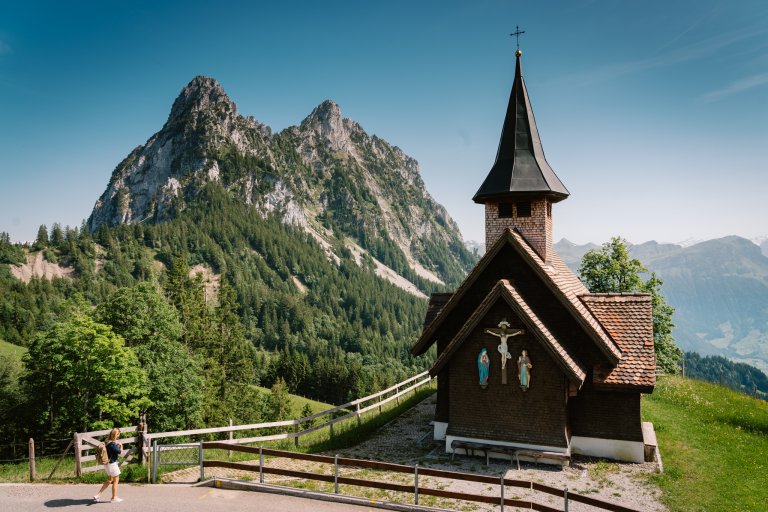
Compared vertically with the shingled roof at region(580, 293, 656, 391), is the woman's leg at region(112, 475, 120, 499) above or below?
below

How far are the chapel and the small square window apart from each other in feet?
1.47

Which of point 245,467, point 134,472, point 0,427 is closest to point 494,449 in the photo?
point 245,467

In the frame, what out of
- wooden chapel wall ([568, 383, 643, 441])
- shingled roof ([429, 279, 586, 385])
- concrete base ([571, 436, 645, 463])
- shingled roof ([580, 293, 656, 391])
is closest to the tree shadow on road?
shingled roof ([429, 279, 586, 385])

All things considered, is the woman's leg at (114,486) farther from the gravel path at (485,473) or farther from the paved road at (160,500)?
the gravel path at (485,473)

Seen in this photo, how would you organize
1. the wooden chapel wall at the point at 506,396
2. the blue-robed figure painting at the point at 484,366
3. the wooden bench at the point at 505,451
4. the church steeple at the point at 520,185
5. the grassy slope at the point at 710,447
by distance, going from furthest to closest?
1. the church steeple at the point at 520,185
2. the blue-robed figure painting at the point at 484,366
3. the wooden chapel wall at the point at 506,396
4. the wooden bench at the point at 505,451
5. the grassy slope at the point at 710,447

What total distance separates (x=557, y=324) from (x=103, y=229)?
8123 inches

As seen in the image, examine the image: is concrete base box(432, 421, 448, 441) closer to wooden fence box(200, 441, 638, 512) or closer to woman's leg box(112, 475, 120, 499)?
wooden fence box(200, 441, 638, 512)

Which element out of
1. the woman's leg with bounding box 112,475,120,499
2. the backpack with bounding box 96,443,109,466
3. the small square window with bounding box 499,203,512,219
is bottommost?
the woman's leg with bounding box 112,475,120,499

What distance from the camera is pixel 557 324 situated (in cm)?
1998

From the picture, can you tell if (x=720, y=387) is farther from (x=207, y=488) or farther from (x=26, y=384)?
(x=26, y=384)

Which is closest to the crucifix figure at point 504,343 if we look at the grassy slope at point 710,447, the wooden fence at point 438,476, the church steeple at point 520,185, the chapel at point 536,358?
the chapel at point 536,358

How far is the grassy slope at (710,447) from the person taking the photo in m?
14.9

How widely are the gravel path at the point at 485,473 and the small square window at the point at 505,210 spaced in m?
10.3

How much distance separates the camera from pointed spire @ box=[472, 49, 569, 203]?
21812 millimetres
